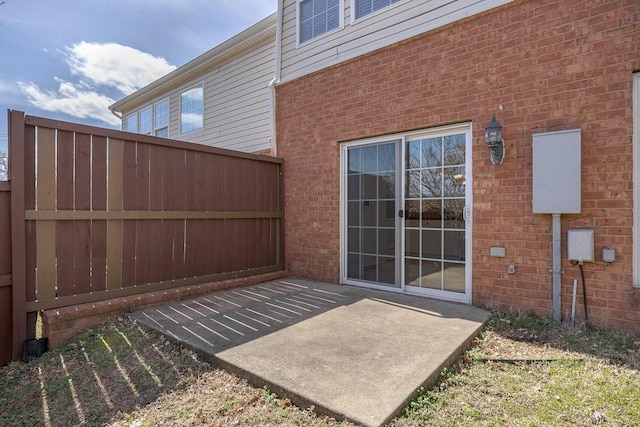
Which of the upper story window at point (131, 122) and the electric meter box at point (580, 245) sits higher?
the upper story window at point (131, 122)

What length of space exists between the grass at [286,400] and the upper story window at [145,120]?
30.1 feet

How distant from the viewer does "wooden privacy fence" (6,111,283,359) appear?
327 centimetres

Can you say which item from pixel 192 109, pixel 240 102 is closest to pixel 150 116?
pixel 192 109

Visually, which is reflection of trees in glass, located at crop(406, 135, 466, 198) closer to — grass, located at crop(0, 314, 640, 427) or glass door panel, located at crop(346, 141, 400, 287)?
glass door panel, located at crop(346, 141, 400, 287)

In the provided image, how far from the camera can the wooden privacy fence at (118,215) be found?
3.27 metres

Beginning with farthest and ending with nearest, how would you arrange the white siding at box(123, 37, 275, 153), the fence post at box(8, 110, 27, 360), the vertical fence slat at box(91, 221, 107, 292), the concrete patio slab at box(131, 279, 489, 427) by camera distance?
the white siding at box(123, 37, 275, 153)
the vertical fence slat at box(91, 221, 107, 292)
the fence post at box(8, 110, 27, 360)
the concrete patio slab at box(131, 279, 489, 427)

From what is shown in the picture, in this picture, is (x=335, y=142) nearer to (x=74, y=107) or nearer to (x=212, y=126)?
(x=212, y=126)

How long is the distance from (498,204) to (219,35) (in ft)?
25.5

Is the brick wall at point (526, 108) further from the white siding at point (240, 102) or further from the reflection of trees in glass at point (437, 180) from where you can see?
the white siding at point (240, 102)

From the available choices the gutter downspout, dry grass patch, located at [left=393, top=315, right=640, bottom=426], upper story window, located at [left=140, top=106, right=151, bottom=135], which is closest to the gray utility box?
dry grass patch, located at [left=393, top=315, right=640, bottom=426]

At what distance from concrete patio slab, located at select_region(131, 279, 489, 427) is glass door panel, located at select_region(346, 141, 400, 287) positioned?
0.48 m

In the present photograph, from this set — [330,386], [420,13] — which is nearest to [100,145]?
[330,386]

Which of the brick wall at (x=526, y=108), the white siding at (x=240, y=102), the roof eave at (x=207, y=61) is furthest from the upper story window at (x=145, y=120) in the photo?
the brick wall at (x=526, y=108)

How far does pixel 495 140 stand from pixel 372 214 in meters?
1.93
